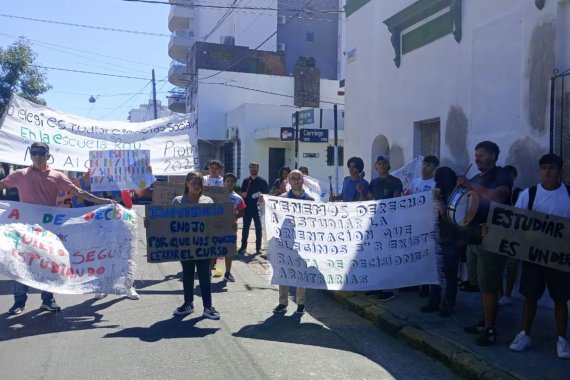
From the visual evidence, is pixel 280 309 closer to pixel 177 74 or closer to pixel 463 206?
pixel 463 206

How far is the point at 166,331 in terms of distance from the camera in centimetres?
602

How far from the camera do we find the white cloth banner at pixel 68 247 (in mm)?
6312

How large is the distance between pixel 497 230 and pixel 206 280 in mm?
3307

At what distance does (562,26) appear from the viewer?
6668 mm

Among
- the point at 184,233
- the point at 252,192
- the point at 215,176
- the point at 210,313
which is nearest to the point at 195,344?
the point at 210,313

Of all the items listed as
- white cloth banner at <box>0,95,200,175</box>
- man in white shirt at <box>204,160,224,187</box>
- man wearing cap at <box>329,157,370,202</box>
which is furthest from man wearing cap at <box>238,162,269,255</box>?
man wearing cap at <box>329,157,370,202</box>

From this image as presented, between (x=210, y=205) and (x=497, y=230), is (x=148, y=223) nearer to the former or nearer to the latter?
(x=210, y=205)

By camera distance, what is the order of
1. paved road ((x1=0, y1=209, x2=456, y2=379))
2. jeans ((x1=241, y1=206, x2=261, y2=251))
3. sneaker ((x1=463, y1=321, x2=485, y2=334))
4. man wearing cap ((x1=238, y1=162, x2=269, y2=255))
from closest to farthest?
paved road ((x1=0, y1=209, x2=456, y2=379)), sneaker ((x1=463, y1=321, x2=485, y2=334)), man wearing cap ((x1=238, y1=162, x2=269, y2=255)), jeans ((x1=241, y1=206, x2=261, y2=251))

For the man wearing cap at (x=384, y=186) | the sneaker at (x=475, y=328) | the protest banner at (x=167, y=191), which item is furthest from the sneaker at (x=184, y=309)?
the sneaker at (x=475, y=328)

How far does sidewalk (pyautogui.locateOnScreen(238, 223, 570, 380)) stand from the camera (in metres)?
4.78

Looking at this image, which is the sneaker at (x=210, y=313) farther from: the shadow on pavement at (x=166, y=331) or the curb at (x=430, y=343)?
Answer: the curb at (x=430, y=343)

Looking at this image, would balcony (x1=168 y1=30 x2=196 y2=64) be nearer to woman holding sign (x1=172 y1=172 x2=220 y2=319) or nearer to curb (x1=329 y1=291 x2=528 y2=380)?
woman holding sign (x1=172 y1=172 x2=220 y2=319)

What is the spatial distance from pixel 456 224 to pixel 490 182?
56 centimetres

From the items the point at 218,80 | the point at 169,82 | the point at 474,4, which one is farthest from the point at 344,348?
the point at 169,82
